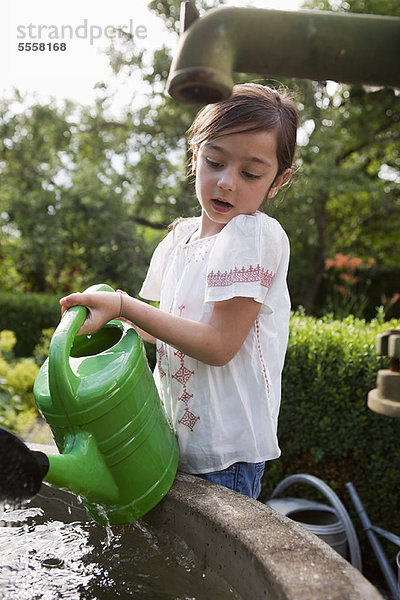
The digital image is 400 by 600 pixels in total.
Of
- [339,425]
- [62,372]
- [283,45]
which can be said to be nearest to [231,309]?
[62,372]

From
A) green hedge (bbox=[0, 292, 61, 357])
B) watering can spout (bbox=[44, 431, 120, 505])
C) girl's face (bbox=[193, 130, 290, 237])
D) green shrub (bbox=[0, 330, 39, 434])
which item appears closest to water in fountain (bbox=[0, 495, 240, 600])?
watering can spout (bbox=[44, 431, 120, 505])

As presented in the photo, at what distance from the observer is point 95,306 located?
1217mm

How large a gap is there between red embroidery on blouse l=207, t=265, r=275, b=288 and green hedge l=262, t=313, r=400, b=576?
1441mm

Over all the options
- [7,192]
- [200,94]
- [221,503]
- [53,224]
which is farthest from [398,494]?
[7,192]

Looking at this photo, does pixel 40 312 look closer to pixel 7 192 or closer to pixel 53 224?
pixel 53 224

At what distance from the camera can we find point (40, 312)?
6883mm

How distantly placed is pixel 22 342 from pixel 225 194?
611 centimetres

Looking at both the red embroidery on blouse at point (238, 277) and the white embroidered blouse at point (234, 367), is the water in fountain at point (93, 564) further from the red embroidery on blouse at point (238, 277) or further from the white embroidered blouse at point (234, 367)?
the red embroidery on blouse at point (238, 277)

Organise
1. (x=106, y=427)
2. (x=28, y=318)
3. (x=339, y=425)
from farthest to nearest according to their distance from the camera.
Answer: (x=28, y=318), (x=339, y=425), (x=106, y=427)

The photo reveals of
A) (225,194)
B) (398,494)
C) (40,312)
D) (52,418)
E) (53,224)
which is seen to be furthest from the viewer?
Answer: (53,224)

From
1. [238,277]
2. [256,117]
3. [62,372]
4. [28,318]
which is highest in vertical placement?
[256,117]

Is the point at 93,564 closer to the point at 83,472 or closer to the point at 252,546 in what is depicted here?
the point at 83,472

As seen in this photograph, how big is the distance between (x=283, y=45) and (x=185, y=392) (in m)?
0.98

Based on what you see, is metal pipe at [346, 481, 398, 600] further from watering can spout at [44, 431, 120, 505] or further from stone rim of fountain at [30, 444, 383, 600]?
watering can spout at [44, 431, 120, 505]
